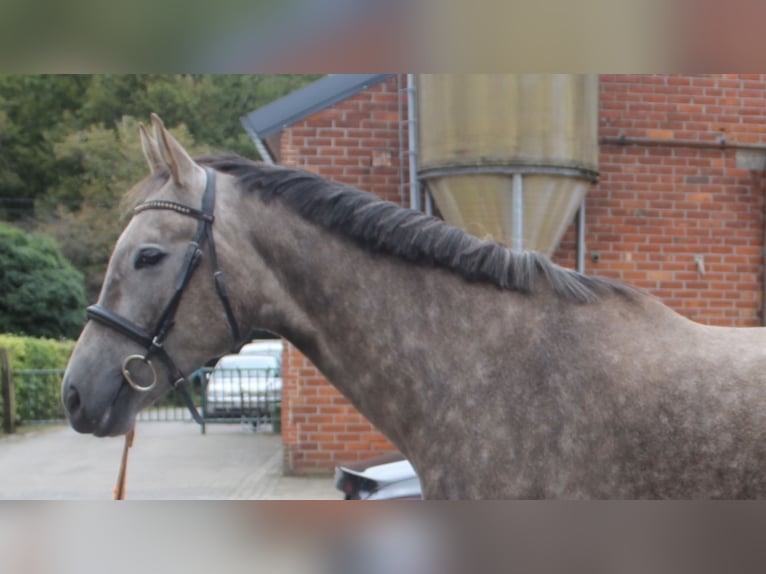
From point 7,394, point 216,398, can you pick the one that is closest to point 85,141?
point 7,394

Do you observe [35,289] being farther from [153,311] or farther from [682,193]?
[153,311]

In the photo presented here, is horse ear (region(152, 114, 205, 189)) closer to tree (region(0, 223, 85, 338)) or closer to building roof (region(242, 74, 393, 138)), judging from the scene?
building roof (region(242, 74, 393, 138))

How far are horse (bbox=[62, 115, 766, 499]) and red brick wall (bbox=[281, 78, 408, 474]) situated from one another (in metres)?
4.01

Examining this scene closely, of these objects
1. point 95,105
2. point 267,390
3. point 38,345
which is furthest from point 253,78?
point 267,390

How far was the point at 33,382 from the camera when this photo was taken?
1080 cm

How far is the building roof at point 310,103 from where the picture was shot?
5898mm

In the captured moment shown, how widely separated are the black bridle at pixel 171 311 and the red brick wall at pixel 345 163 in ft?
13.5

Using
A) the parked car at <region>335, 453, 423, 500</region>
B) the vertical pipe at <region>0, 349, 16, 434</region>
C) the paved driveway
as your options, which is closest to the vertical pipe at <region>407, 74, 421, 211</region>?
the paved driveway

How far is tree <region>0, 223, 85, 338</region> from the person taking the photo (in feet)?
38.0

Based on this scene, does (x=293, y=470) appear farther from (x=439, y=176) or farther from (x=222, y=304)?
(x=222, y=304)

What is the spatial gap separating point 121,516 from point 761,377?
4.90 ft

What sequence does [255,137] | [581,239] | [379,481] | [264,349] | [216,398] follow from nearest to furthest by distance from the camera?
[379,481]
[581,239]
[255,137]
[216,398]
[264,349]

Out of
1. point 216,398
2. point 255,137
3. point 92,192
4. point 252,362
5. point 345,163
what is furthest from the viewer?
point 92,192

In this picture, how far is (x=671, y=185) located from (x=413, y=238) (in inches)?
179
